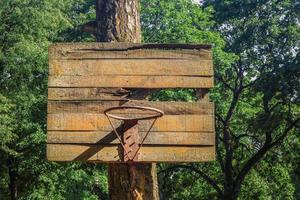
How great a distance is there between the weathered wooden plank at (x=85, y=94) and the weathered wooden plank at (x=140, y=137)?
273 mm

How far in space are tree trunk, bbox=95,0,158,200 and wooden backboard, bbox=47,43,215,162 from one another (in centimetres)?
49

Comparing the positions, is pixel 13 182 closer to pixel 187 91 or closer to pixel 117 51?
pixel 187 91

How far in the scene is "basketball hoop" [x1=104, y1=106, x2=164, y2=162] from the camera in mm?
3787

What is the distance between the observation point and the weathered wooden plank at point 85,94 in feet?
12.9

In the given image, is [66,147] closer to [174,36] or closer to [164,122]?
[164,122]

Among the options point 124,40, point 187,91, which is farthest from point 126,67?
point 187,91

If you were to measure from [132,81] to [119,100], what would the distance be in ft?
0.62

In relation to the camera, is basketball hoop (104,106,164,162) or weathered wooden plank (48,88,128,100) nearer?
basketball hoop (104,106,164,162)

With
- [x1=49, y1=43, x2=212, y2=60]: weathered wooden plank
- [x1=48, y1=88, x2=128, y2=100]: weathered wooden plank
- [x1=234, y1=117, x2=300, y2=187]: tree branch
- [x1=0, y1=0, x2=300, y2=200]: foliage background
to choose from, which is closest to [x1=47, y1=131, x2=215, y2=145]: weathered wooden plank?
[x1=48, y1=88, x2=128, y2=100]: weathered wooden plank

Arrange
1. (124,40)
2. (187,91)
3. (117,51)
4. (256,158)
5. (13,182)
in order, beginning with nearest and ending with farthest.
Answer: (117,51), (124,40), (187,91), (13,182), (256,158)

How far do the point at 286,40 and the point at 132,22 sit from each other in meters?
16.4

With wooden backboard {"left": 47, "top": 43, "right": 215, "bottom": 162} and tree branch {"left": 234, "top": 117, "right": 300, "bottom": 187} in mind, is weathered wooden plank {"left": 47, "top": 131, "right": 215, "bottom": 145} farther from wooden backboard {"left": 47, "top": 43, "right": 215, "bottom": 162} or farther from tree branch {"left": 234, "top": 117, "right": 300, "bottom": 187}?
tree branch {"left": 234, "top": 117, "right": 300, "bottom": 187}

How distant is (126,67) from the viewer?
404 centimetres

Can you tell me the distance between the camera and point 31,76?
17000 millimetres
